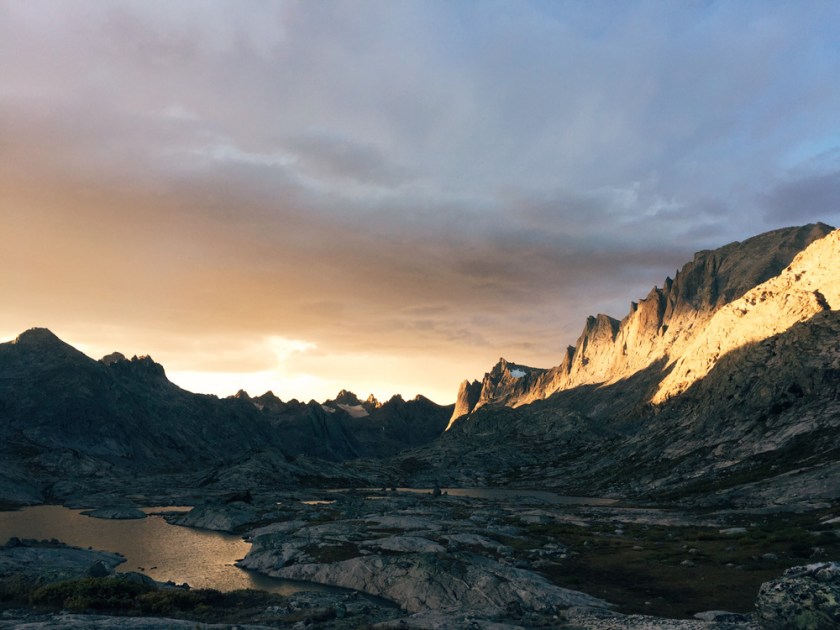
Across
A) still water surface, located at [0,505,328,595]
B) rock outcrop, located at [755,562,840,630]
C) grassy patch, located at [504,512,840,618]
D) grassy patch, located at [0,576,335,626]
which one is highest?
rock outcrop, located at [755,562,840,630]

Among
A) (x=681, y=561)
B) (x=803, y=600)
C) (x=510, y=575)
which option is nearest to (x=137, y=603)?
(x=510, y=575)

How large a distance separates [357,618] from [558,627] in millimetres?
15698

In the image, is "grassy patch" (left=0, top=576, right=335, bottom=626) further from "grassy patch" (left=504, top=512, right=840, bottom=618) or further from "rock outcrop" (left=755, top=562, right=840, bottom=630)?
"rock outcrop" (left=755, top=562, right=840, bottom=630)

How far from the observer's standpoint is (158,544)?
9775 cm

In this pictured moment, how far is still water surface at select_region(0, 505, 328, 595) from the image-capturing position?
6875 cm

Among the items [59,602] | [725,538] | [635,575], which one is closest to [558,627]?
[635,575]

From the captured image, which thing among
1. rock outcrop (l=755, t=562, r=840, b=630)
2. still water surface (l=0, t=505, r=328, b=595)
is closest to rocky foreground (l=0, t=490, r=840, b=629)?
rock outcrop (l=755, t=562, r=840, b=630)

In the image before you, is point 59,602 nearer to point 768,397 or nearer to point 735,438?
point 735,438

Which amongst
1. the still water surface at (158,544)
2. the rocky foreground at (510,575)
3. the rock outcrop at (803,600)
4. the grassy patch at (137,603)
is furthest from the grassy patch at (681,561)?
the still water surface at (158,544)

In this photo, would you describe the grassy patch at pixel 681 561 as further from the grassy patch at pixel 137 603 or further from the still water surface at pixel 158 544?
the still water surface at pixel 158 544

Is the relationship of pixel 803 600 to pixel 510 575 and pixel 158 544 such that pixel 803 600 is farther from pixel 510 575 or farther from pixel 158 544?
pixel 158 544

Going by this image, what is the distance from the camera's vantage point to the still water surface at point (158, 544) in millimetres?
68750

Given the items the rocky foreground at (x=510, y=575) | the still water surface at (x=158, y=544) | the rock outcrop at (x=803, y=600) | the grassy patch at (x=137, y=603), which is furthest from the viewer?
the still water surface at (x=158, y=544)

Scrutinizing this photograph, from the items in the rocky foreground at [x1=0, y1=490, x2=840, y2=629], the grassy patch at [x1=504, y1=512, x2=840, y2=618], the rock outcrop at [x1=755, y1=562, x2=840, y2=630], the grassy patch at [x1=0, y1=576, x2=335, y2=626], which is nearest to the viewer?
the rock outcrop at [x1=755, y1=562, x2=840, y2=630]
